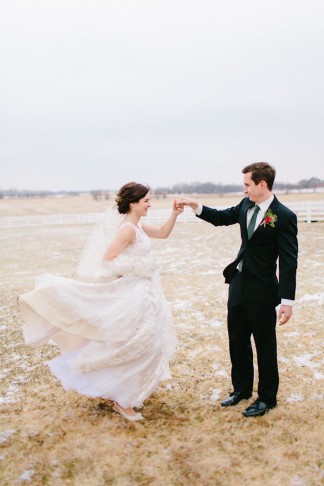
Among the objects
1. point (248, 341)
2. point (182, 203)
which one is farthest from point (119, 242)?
point (248, 341)

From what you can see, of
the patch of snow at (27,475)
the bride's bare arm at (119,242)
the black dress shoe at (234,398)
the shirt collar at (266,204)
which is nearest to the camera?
the patch of snow at (27,475)

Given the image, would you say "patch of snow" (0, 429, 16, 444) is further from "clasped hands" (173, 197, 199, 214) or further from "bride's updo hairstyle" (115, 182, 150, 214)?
"clasped hands" (173, 197, 199, 214)

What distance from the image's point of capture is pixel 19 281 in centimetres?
1120

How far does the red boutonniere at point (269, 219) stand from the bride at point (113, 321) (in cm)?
116

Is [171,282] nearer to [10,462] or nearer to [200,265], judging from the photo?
[200,265]

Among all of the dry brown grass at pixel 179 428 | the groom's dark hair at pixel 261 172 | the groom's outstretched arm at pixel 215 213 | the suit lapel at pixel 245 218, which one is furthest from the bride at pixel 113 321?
the groom's dark hair at pixel 261 172

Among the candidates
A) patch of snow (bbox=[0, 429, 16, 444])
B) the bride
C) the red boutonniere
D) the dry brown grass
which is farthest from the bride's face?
patch of snow (bbox=[0, 429, 16, 444])

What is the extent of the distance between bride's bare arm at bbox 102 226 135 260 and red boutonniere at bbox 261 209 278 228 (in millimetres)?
1266

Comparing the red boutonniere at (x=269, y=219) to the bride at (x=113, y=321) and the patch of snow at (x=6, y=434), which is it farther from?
the patch of snow at (x=6, y=434)

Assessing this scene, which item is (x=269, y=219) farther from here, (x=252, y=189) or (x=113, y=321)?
(x=113, y=321)

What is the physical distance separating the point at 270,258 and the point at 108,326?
5.51ft

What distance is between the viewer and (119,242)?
3.98 metres

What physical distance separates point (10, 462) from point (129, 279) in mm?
1865

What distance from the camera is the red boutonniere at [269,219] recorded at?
12.2ft
